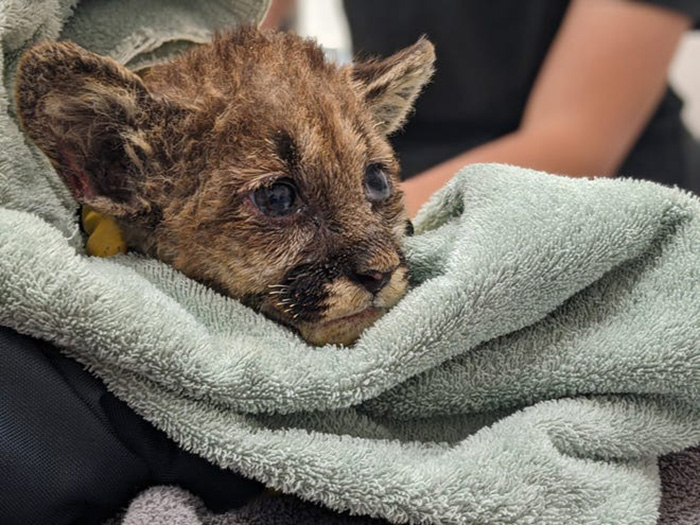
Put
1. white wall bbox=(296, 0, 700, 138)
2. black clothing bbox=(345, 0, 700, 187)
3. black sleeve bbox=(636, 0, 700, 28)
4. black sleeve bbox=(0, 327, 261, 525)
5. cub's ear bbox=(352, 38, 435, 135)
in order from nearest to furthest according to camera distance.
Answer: black sleeve bbox=(0, 327, 261, 525) → cub's ear bbox=(352, 38, 435, 135) → black sleeve bbox=(636, 0, 700, 28) → black clothing bbox=(345, 0, 700, 187) → white wall bbox=(296, 0, 700, 138)

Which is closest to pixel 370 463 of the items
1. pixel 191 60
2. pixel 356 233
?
pixel 356 233

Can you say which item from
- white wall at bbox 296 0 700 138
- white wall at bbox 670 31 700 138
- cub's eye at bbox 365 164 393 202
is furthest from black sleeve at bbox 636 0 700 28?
cub's eye at bbox 365 164 393 202

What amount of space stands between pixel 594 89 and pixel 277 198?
947 millimetres

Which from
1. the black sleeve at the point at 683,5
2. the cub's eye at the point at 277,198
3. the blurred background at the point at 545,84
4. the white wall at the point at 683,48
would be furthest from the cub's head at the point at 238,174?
the white wall at the point at 683,48

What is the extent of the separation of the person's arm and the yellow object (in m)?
0.68

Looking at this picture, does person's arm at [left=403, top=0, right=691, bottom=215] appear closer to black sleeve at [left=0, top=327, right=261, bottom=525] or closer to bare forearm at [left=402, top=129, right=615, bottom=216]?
bare forearm at [left=402, top=129, right=615, bottom=216]

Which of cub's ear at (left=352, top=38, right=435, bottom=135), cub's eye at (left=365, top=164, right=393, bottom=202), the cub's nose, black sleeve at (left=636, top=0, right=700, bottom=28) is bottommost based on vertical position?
the cub's nose

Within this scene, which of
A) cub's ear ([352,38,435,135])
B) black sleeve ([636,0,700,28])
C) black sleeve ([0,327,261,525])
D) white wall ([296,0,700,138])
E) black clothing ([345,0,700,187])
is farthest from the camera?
white wall ([296,0,700,138])

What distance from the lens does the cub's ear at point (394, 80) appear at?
2.51ft

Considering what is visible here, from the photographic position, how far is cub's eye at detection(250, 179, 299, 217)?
62cm

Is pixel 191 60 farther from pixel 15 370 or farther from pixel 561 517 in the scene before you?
pixel 561 517

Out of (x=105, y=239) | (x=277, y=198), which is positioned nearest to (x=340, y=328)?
(x=277, y=198)

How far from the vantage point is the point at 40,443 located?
19.3 inches

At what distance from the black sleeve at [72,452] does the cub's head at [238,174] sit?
142 mm
